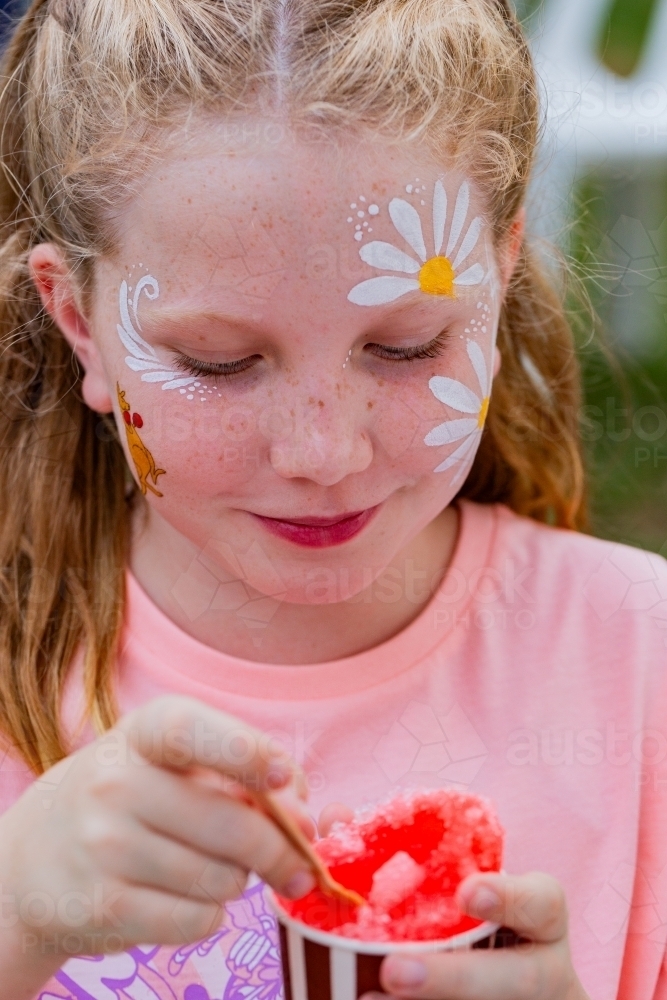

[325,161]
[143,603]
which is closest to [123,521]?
[143,603]

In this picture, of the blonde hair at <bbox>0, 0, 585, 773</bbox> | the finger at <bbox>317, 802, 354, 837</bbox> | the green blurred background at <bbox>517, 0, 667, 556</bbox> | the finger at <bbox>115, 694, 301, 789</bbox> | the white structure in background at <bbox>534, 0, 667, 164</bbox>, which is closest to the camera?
the finger at <bbox>115, 694, 301, 789</bbox>

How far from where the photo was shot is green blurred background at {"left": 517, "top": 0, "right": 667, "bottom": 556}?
44.2 inches

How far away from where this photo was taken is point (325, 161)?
70 centimetres

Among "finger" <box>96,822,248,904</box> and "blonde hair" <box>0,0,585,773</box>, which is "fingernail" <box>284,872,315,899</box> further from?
"blonde hair" <box>0,0,585,773</box>

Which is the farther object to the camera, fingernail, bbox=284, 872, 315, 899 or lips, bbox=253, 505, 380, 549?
lips, bbox=253, 505, 380, 549

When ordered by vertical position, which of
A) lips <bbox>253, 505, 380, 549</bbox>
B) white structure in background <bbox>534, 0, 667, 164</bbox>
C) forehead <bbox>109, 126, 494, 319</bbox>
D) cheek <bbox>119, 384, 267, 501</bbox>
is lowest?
lips <bbox>253, 505, 380, 549</bbox>

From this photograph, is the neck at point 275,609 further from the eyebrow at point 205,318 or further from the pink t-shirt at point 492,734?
the eyebrow at point 205,318

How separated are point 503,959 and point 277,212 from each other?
464 millimetres

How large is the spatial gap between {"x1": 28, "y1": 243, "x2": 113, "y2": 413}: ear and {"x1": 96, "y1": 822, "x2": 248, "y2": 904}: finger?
0.41 m

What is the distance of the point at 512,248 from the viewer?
0.91 meters

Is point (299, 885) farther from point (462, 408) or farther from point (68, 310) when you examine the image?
point (68, 310)

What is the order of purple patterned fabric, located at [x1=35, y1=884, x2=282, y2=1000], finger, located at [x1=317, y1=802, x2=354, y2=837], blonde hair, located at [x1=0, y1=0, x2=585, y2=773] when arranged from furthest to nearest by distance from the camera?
purple patterned fabric, located at [x1=35, y1=884, x2=282, y2=1000]
blonde hair, located at [x1=0, y1=0, x2=585, y2=773]
finger, located at [x1=317, y1=802, x2=354, y2=837]

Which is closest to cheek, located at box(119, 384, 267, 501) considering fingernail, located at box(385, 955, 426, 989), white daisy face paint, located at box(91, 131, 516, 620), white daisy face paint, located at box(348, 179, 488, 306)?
white daisy face paint, located at box(91, 131, 516, 620)

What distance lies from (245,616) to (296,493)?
0.22 m
